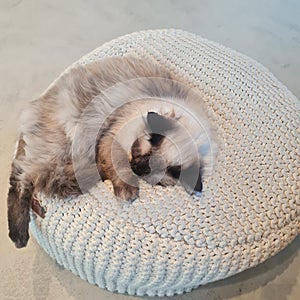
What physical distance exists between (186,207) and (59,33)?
1.42 meters

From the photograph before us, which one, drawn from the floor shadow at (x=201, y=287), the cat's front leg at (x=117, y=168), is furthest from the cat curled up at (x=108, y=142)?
the floor shadow at (x=201, y=287)

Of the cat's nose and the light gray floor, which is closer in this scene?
the cat's nose

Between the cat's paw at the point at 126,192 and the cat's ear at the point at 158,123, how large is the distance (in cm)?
17

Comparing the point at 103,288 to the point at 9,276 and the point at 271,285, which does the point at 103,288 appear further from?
the point at 271,285

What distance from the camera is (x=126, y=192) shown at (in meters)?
1.22

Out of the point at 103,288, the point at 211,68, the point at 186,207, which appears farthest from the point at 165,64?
the point at 103,288

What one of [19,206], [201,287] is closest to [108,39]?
[19,206]

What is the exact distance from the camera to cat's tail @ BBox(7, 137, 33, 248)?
4.16ft

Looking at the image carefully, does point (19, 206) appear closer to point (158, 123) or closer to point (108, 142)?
point (108, 142)

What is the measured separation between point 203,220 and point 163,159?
20cm

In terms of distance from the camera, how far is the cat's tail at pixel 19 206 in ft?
4.16

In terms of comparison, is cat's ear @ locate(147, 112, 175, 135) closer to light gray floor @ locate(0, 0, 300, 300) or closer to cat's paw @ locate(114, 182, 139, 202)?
cat's paw @ locate(114, 182, 139, 202)

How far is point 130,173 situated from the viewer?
1253mm

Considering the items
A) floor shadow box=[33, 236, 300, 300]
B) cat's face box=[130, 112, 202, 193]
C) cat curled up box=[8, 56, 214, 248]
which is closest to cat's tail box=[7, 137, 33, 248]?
cat curled up box=[8, 56, 214, 248]
